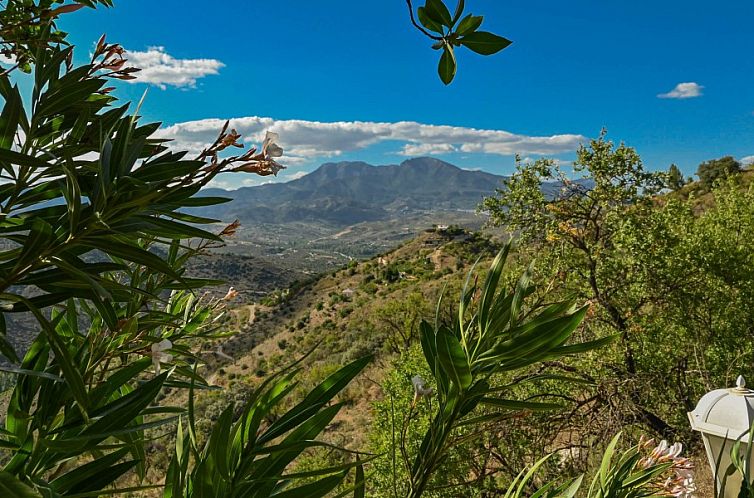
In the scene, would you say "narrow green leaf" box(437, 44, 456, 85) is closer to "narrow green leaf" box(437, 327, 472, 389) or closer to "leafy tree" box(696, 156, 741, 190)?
"narrow green leaf" box(437, 327, 472, 389)

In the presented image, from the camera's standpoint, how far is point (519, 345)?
0.66m

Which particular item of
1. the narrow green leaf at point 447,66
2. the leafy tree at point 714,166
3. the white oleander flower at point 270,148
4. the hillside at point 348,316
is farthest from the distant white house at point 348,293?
Answer: the narrow green leaf at point 447,66

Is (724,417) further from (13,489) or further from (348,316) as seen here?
(348,316)

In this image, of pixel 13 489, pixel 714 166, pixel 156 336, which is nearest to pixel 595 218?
pixel 156 336

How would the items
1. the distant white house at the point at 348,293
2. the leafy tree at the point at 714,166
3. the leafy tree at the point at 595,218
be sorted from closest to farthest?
the leafy tree at the point at 595,218 < the leafy tree at the point at 714,166 < the distant white house at the point at 348,293

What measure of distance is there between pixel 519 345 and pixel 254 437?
38 centimetres

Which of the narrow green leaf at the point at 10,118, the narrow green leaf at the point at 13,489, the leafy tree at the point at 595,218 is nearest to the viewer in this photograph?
the narrow green leaf at the point at 13,489

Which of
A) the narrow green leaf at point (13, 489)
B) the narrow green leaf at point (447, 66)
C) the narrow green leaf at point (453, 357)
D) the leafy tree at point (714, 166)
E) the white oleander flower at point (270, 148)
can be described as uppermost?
the leafy tree at point (714, 166)

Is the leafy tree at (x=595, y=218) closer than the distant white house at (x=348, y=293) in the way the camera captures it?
Yes

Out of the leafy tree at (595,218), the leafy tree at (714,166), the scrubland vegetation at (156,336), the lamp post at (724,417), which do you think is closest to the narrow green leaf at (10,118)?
the scrubland vegetation at (156,336)

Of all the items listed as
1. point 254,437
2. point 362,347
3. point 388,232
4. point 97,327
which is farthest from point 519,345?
point 388,232

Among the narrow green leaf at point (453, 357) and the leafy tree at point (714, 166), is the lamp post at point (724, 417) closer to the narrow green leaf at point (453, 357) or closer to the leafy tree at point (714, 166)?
the narrow green leaf at point (453, 357)

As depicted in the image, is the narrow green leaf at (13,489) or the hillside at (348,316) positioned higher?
the narrow green leaf at (13,489)

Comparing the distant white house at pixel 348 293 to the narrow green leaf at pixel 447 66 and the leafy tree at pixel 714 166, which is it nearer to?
the leafy tree at pixel 714 166
